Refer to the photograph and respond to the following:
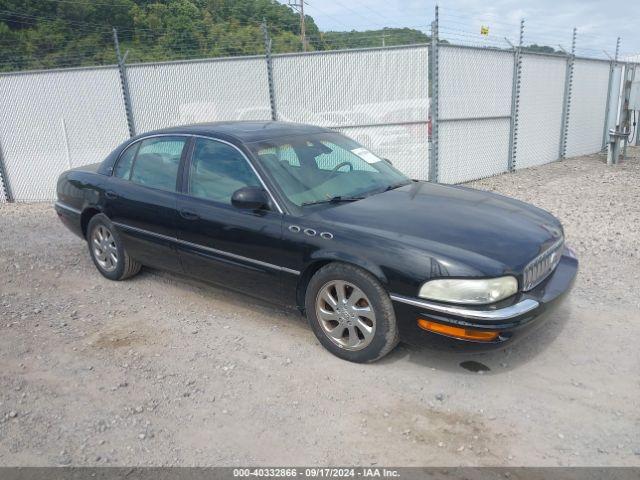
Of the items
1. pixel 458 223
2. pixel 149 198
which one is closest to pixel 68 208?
pixel 149 198

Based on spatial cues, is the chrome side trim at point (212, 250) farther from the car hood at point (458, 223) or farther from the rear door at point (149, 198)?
the car hood at point (458, 223)

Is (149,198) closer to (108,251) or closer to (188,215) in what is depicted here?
(188,215)

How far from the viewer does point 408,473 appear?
262 centimetres

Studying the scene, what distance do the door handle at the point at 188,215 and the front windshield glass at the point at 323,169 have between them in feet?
2.34

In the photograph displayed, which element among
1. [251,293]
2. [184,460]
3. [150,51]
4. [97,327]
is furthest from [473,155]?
[150,51]

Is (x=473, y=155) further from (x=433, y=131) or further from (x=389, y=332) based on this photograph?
(x=389, y=332)

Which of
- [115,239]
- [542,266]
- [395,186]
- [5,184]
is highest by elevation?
[395,186]

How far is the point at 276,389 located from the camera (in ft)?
11.1

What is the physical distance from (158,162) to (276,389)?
8.04ft

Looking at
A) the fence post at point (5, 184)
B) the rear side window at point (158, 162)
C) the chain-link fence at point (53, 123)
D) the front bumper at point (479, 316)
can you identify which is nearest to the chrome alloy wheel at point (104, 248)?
the rear side window at point (158, 162)

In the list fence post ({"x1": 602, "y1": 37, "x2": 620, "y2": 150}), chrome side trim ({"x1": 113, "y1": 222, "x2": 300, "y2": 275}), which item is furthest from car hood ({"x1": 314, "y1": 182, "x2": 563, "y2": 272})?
fence post ({"x1": 602, "y1": 37, "x2": 620, "y2": 150})

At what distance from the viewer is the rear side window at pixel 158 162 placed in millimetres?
4562

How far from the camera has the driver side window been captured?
13.5 feet

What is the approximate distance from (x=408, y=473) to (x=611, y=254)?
13.7 ft
